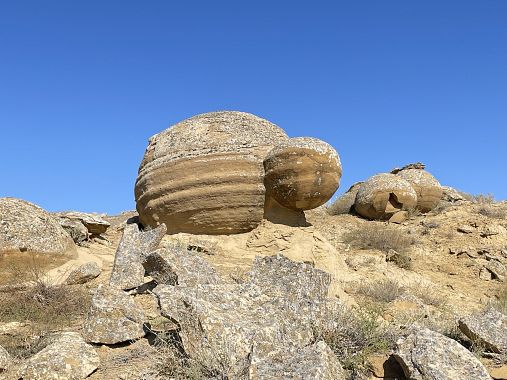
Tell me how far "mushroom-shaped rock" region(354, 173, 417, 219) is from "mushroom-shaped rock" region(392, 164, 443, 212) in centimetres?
93

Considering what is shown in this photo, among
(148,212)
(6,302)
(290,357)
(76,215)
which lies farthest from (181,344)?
(76,215)

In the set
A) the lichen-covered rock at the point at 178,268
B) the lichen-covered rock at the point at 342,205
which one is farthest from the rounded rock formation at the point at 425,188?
the lichen-covered rock at the point at 178,268

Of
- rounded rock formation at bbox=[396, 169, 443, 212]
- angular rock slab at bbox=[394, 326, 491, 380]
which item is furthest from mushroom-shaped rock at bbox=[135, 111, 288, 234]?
rounded rock formation at bbox=[396, 169, 443, 212]

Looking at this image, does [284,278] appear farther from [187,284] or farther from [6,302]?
[6,302]

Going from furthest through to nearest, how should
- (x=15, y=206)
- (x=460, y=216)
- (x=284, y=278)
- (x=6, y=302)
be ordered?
(x=460, y=216) → (x=15, y=206) → (x=6, y=302) → (x=284, y=278)

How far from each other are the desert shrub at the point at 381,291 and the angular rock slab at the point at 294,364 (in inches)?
176

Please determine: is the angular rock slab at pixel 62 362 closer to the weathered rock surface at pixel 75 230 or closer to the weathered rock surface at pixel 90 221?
the weathered rock surface at pixel 75 230

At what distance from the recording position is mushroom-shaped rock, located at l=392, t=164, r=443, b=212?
17328mm

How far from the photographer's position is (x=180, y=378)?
11.8 feet

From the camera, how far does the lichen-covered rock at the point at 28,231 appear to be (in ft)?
24.7

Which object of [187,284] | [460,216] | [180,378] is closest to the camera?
[180,378]

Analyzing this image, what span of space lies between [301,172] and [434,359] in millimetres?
5461

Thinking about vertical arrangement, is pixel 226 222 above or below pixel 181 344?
above

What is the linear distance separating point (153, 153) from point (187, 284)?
506 cm
